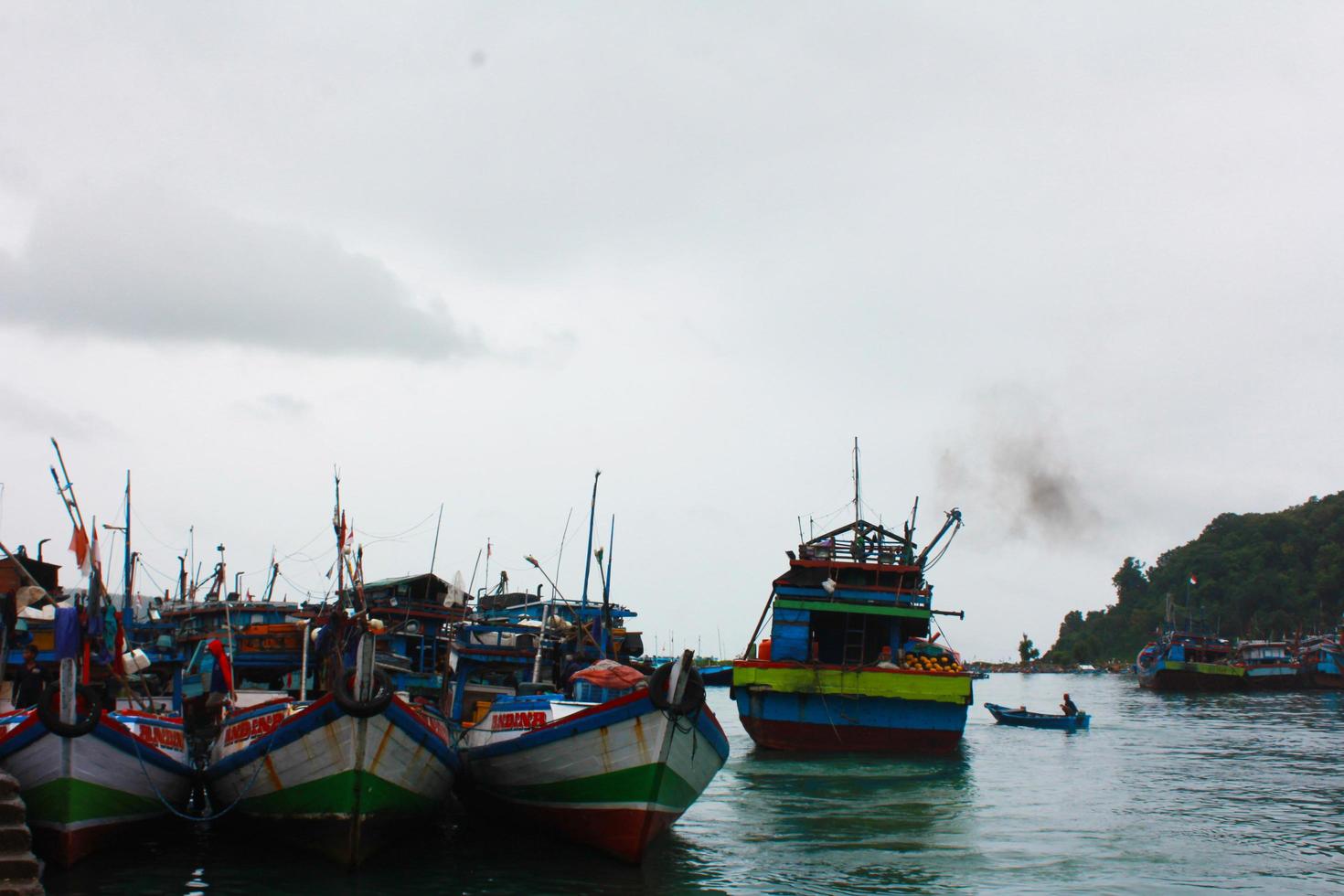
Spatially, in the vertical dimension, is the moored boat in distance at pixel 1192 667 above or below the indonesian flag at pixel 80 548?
below

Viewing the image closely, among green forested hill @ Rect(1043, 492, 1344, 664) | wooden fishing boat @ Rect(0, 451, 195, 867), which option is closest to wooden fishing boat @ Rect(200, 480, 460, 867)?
wooden fishing boat @ Rect(0, 451, 195, 867)

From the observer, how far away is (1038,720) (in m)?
54.9

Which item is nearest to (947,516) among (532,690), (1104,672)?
(532,690)

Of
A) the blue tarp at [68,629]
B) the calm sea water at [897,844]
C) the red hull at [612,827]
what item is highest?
the blue tarp at [68,629]

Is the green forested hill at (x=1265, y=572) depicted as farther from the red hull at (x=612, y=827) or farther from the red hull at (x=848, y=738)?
the red hull at (x=612, y=827)

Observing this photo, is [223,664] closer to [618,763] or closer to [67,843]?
[67,843]

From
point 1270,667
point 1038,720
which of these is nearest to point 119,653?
point 1038,720

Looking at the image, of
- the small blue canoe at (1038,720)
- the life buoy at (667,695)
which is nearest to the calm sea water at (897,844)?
the life buoy at (667,695)

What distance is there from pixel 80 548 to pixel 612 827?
12.4 metres

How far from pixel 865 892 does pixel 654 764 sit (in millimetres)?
3848

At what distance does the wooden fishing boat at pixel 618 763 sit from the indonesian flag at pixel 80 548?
929cm

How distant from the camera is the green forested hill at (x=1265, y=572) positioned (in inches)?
5389

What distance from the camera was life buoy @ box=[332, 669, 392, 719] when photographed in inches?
669

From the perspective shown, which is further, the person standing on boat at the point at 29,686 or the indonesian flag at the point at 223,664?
the indonesian flag at the point at 223,664
